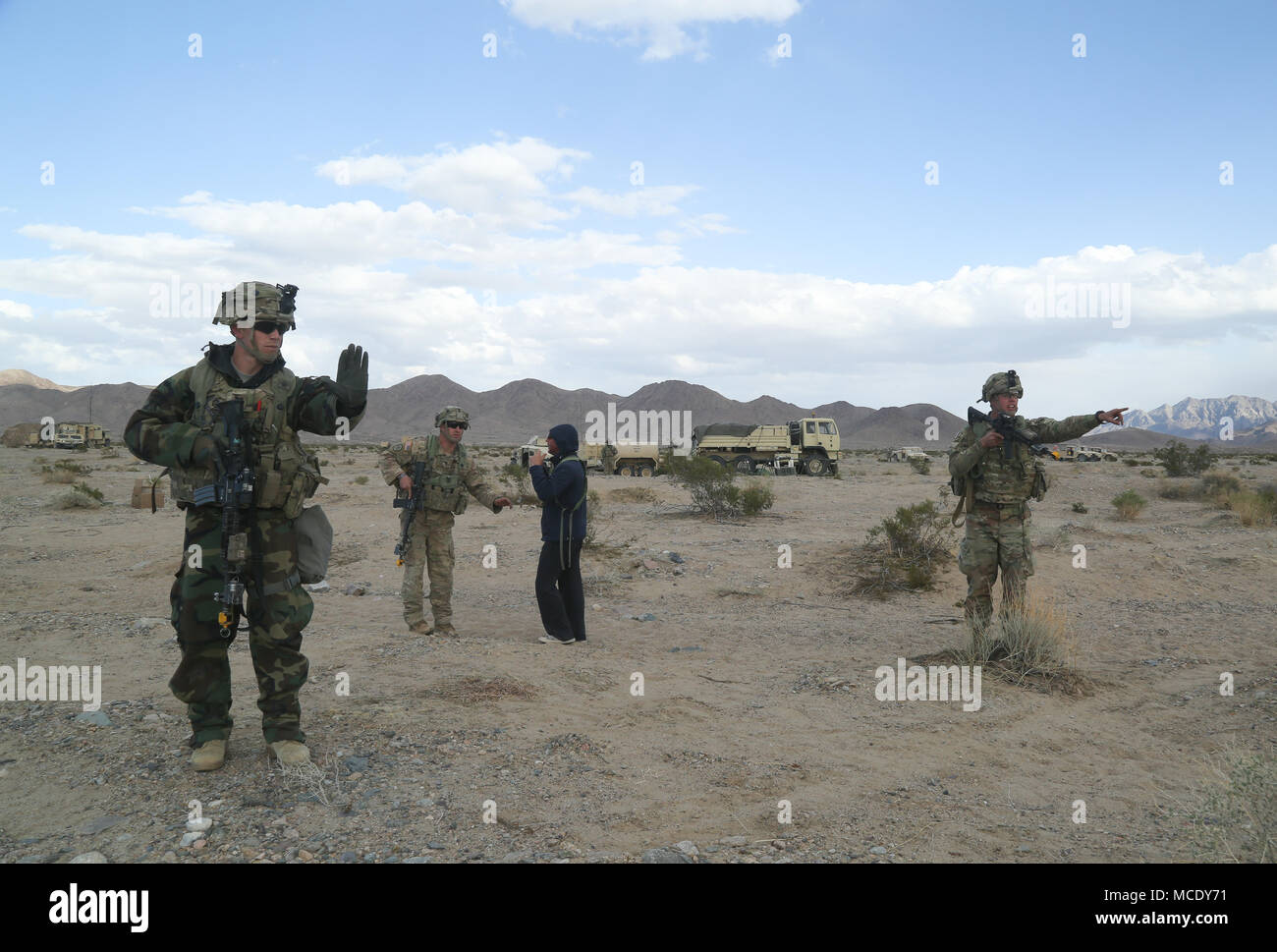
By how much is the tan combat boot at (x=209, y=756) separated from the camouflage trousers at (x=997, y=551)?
4938 millimetres

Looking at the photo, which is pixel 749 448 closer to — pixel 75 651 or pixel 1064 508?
pixel 1064 508

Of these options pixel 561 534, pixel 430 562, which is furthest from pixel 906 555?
pixel 430 562

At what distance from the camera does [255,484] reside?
3.49 meters

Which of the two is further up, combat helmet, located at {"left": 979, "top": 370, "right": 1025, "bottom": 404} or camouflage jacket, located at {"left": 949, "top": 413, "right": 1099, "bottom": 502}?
combat helmet, located at {"left": 979, "top": 370, "right": 1025, "bottom": 404}

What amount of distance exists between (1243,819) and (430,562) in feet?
18.3

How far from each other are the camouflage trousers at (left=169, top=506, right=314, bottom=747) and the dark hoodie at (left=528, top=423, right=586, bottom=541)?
2.77m

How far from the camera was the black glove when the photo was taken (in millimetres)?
3471

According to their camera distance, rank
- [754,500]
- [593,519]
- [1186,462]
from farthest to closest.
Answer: [1186,462]
[754,500]
[593,519]

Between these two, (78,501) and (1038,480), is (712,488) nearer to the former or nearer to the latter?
(1038,480)

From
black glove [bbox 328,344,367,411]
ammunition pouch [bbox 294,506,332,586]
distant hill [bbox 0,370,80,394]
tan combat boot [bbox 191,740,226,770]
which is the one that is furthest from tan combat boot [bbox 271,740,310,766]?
distant hill [bbox 0,370,80,394]

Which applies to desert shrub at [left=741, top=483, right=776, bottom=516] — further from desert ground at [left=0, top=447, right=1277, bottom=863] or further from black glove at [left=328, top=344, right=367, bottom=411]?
black glove at [left=328, top=344, right=367, bottom=411]

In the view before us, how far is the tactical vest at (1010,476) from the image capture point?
18.7 feet

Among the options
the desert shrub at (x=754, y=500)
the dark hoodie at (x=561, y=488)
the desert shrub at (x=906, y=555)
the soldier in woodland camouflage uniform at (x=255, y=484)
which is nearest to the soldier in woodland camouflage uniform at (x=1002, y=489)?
the dark hoodie at (x=561, y=488)
